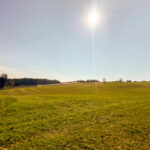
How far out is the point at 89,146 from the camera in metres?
5.02

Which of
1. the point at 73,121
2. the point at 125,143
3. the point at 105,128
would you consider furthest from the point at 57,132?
the point at 125,143

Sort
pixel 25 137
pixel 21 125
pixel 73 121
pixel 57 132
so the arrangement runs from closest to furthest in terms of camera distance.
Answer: pixel 25 137, pixel 57 132, pixel 21 125, pixel 73 121

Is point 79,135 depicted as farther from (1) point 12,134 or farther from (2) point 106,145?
(1) point 12,134

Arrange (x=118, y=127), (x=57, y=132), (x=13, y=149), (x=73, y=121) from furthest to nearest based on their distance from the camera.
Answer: (x=73, y=121) → (x=118, y=127) → (x=57, y=132) → (x=13, y=149)

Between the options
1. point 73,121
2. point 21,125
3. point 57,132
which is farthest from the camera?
point 73,121

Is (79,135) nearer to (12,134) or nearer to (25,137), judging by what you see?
(25,137)

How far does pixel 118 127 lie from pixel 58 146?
4576 mm

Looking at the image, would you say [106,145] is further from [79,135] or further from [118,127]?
[118,127]

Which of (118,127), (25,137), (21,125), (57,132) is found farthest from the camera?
(21,125)

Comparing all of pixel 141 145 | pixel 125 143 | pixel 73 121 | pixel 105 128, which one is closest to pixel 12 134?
pixel 73 121

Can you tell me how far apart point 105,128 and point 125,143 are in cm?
178

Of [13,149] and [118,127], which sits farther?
[118,127]

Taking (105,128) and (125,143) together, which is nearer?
(125,143)

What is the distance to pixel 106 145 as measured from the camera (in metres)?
5.09
